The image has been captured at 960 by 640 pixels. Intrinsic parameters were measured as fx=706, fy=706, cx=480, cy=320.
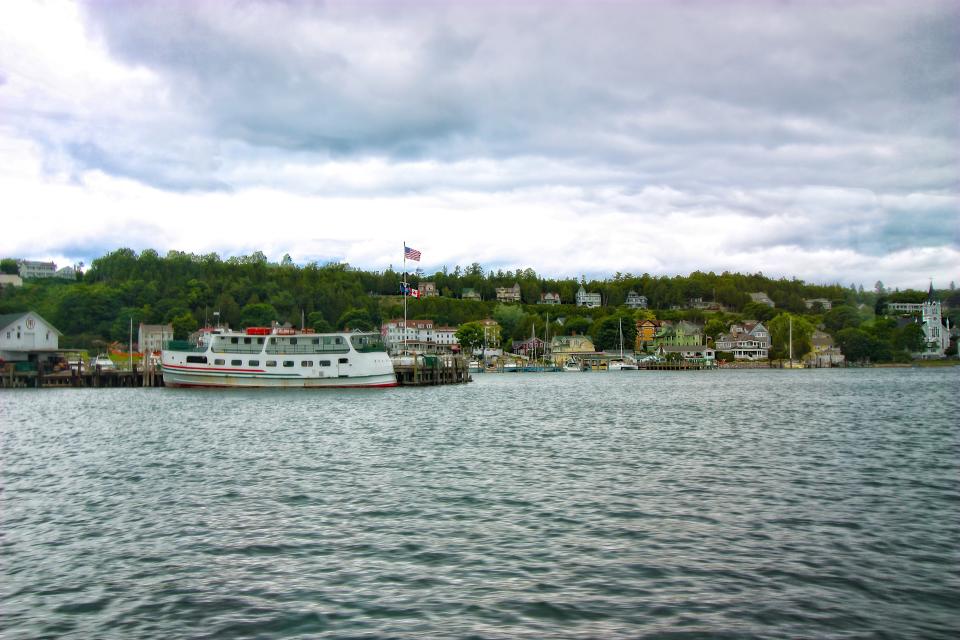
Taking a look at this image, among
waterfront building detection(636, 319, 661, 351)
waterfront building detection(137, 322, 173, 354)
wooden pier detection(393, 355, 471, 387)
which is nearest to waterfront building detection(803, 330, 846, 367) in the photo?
waterfront building detection(636, 319, 661, 351)

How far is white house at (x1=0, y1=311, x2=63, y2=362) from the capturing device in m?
75.8

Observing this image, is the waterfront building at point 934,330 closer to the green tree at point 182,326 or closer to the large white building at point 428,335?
the large white building at point 428,335

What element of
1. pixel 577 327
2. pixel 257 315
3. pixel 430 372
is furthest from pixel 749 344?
pixel 430 372

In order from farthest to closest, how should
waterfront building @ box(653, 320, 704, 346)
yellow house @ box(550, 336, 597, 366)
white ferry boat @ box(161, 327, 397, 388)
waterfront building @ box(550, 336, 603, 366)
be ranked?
waterfront building @ box(653, 320, 704, 346) < yellow house @ box(550, 336, 597, 366) < waterfront building @ box(550, 336, 603, 366) < white ferry boat @ box(161, 327, 397, 388)

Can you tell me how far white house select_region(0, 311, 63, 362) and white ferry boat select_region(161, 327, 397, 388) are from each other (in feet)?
80.2

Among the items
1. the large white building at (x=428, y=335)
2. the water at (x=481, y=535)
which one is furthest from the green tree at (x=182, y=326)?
the water at (x=481, y=535)

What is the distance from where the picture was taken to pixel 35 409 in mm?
44625

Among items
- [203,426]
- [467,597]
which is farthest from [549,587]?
[203,426]

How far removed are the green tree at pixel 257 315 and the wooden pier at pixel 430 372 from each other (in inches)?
3302

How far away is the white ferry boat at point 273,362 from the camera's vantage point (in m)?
62.2

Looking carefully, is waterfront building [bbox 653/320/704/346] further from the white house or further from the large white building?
the white house

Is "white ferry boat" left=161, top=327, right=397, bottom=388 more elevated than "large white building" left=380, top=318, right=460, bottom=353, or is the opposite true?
"large white building" left=380, top=318, right=460, bottom=353

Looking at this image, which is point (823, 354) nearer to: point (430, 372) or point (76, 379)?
point (430, 372)

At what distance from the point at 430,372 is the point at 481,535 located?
2453 inches
